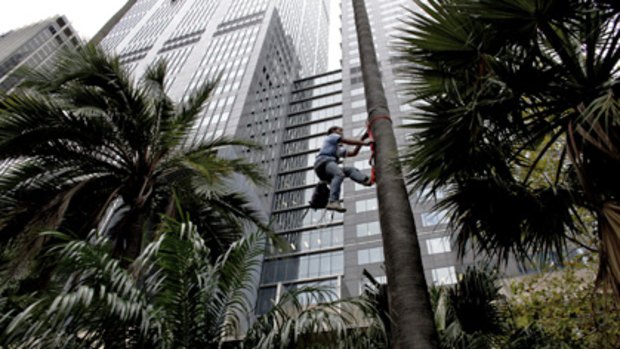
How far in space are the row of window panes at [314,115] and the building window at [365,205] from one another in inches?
1140

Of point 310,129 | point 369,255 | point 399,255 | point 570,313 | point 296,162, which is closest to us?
point 399,255

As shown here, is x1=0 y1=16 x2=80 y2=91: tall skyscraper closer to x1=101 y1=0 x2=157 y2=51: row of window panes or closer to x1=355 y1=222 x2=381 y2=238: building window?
x1=101 y1=0 x2=157 y2=51: row of window panes

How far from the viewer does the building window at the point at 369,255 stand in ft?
141

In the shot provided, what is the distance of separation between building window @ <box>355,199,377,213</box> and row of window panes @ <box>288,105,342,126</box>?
2894cm

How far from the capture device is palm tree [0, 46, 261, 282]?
21.4 ft

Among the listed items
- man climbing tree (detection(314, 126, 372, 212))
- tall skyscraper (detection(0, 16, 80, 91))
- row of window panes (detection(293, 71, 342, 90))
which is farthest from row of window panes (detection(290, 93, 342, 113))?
man climbing tree (detection(314, 126, 372, 212))

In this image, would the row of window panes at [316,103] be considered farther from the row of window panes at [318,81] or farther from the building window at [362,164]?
the building window at [362,164]

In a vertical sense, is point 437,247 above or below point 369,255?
below

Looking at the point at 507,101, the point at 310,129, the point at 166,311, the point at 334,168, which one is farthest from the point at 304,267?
the point at 507,101

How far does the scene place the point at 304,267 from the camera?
50.4 meters

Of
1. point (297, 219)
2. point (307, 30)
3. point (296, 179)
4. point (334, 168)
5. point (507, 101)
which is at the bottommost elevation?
point (507, 101)

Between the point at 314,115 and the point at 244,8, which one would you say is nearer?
the point at 314,115

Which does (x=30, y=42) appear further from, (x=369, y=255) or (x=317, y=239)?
(x=369, y=255)

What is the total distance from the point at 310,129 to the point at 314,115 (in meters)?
3.92
